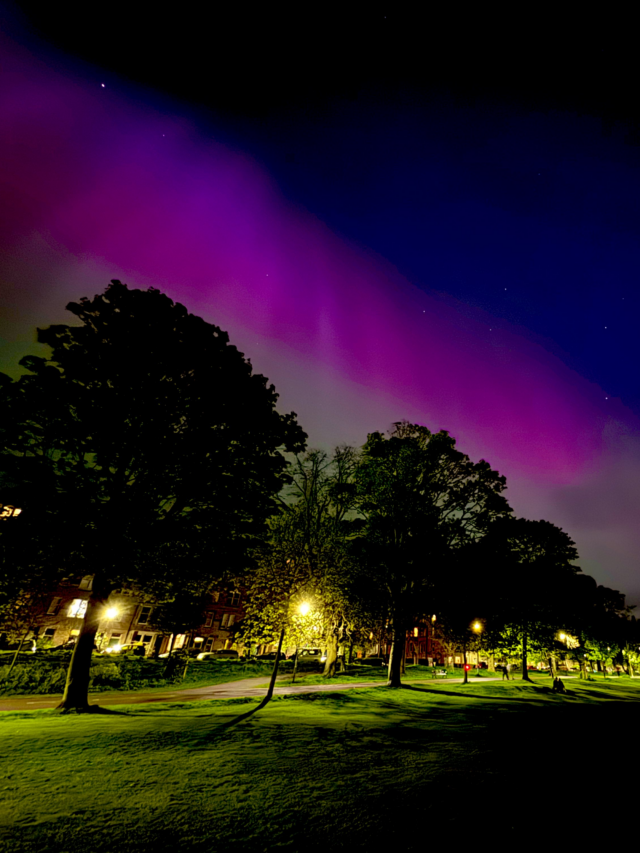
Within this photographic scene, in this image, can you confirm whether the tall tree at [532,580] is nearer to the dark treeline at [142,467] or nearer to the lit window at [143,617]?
the dark treeline at [142,467]

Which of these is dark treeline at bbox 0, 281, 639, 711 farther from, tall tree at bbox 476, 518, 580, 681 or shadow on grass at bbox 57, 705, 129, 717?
tall tree at bbox 476, 518, 580, 681

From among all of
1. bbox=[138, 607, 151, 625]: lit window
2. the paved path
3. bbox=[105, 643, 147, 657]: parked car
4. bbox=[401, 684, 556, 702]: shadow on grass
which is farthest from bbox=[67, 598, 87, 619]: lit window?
bbox=[401, 684, 556, 702]: shadow on grass

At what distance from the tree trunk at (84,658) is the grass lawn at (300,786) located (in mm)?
1422

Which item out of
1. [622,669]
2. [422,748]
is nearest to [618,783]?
[422,748]

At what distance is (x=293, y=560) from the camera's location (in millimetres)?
22781

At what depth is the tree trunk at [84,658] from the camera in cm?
1393

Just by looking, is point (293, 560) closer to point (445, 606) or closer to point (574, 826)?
point (445, 606)

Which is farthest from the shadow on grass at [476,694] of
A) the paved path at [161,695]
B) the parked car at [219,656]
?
the parked car at [219,656]

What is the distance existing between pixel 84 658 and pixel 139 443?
8.41 meters

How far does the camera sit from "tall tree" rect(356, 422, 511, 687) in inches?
1080

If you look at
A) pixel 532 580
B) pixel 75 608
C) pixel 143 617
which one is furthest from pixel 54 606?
pixel 532 580

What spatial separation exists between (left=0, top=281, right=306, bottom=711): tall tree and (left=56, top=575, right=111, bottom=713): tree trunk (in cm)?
4

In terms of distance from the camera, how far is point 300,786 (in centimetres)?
667

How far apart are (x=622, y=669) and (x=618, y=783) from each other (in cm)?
13604
